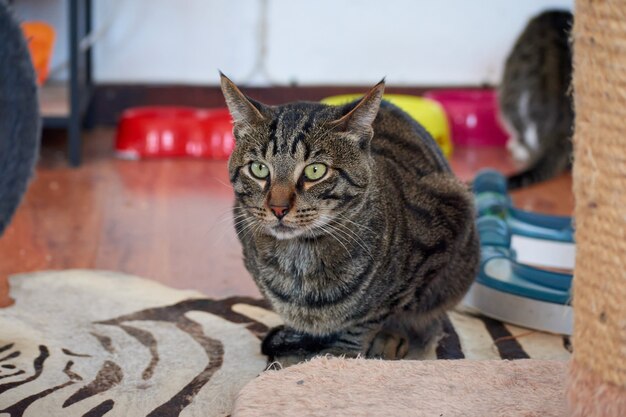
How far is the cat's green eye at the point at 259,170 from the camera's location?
1635 mm

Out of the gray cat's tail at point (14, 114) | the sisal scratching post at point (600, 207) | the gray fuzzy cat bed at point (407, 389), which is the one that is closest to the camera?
the sisal scratching post at point (600, 207)

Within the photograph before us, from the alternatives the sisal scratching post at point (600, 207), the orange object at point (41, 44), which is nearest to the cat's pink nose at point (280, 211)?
the sisal scratching post at point (600, 207)

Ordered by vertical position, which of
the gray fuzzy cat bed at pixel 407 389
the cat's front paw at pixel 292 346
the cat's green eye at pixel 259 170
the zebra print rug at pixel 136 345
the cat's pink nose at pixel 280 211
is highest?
the cat's green eye at pixel 259 170

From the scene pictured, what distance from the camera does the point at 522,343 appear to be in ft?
→ 6.50

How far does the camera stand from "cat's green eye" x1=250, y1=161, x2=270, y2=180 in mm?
1635

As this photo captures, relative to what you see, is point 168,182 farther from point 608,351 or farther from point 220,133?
point 608,351

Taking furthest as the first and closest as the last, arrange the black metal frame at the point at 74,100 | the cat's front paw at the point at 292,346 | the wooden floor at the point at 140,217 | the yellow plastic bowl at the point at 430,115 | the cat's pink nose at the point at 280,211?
the yellow plastic bowl at the point at 430,115
the black metal frame at the point at 74,100
the wooden floor at the point at 140,217
the cat's front paw at the point at 292,346
the cat's pink nose at the point at 280,211

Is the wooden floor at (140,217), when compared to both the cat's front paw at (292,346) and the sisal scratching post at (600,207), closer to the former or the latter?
the cat's front paw at (292,346)

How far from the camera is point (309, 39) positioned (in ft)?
13.1

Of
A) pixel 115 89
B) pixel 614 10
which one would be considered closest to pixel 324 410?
pixel 614 10

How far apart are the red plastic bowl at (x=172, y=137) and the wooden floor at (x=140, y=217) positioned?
0.06 meters

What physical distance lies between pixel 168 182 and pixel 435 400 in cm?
190

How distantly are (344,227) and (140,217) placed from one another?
128 cm

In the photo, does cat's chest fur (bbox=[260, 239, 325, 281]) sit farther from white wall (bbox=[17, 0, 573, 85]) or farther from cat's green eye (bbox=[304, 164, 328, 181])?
white wall (bbox=[17, 0, 573, 85])
